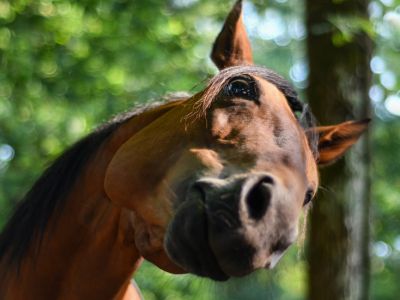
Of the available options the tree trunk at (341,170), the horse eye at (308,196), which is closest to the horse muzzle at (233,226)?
the horse eye at (308,196)

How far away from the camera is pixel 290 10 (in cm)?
708

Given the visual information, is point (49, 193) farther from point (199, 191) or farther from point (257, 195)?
point (257, 195)

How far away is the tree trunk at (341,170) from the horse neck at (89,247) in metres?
2.55

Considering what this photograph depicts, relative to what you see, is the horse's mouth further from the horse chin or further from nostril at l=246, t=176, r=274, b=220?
nostril at l=246, t=176, r=274, b=220

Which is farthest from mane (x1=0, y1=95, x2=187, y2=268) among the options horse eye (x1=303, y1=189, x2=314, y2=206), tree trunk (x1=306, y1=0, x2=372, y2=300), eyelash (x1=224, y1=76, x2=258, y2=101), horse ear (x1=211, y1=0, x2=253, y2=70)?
tree trunk (x1=306, y1=0, x2=372, y2=300)

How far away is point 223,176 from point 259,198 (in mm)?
188

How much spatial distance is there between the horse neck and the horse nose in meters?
0.93

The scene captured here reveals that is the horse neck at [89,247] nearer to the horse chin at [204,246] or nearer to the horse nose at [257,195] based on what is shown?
the horse chin at [204,246]

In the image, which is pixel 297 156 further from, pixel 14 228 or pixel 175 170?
pixel 14 228

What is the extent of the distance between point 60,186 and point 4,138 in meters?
6.53

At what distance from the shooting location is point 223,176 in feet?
9.16

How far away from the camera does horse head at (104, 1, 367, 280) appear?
266cm

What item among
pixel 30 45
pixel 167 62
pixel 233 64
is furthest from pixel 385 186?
pixel 233 64

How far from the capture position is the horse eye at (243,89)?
10.5ft
